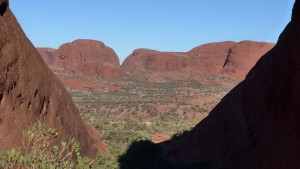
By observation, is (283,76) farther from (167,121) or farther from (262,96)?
(167,121)

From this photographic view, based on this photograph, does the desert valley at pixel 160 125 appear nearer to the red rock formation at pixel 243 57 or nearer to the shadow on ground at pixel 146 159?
the shadow on ground at pixel 146 159

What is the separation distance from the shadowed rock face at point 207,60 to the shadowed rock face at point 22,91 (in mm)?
82641

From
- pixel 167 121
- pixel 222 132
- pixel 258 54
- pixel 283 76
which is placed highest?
pixel 258 54

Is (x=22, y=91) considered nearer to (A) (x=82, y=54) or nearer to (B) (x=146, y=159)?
(B) (x=146, y=159)

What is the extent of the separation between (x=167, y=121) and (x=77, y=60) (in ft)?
244

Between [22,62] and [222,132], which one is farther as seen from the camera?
[222,132]

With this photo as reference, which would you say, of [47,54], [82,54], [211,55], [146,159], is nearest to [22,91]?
[146,159]

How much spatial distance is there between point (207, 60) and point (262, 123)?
100 metres

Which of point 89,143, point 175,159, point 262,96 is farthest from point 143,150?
point 262,96

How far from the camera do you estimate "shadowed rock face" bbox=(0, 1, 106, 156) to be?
12.2 meters

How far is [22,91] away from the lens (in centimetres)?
1367

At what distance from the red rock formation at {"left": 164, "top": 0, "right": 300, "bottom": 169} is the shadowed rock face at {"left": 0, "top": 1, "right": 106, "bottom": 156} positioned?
6908mm

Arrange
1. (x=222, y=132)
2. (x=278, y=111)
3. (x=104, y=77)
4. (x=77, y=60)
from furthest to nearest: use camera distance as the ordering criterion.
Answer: (x=77, y=60) → (x=104, y=77) → (x=222, y=132) → (x=278, y=111)

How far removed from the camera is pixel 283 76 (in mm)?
11859
